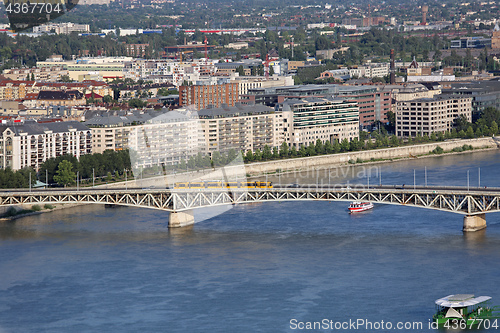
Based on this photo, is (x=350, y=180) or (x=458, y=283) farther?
(x=350, y=180)

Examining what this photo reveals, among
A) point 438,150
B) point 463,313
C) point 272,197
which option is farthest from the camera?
point 438,150

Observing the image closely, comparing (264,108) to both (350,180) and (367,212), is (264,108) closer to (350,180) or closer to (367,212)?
(350,180)

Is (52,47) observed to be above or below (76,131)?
above

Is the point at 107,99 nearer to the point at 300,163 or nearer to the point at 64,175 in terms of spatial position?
the point at 300,163

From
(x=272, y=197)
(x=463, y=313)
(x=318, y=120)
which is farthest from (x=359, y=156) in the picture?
(x=463, y=313)

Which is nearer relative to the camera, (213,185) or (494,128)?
(213,185)

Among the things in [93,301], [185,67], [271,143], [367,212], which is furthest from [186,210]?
[185,67]

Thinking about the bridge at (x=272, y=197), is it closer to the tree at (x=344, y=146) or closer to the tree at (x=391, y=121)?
the tree at (x=344, y=146)
